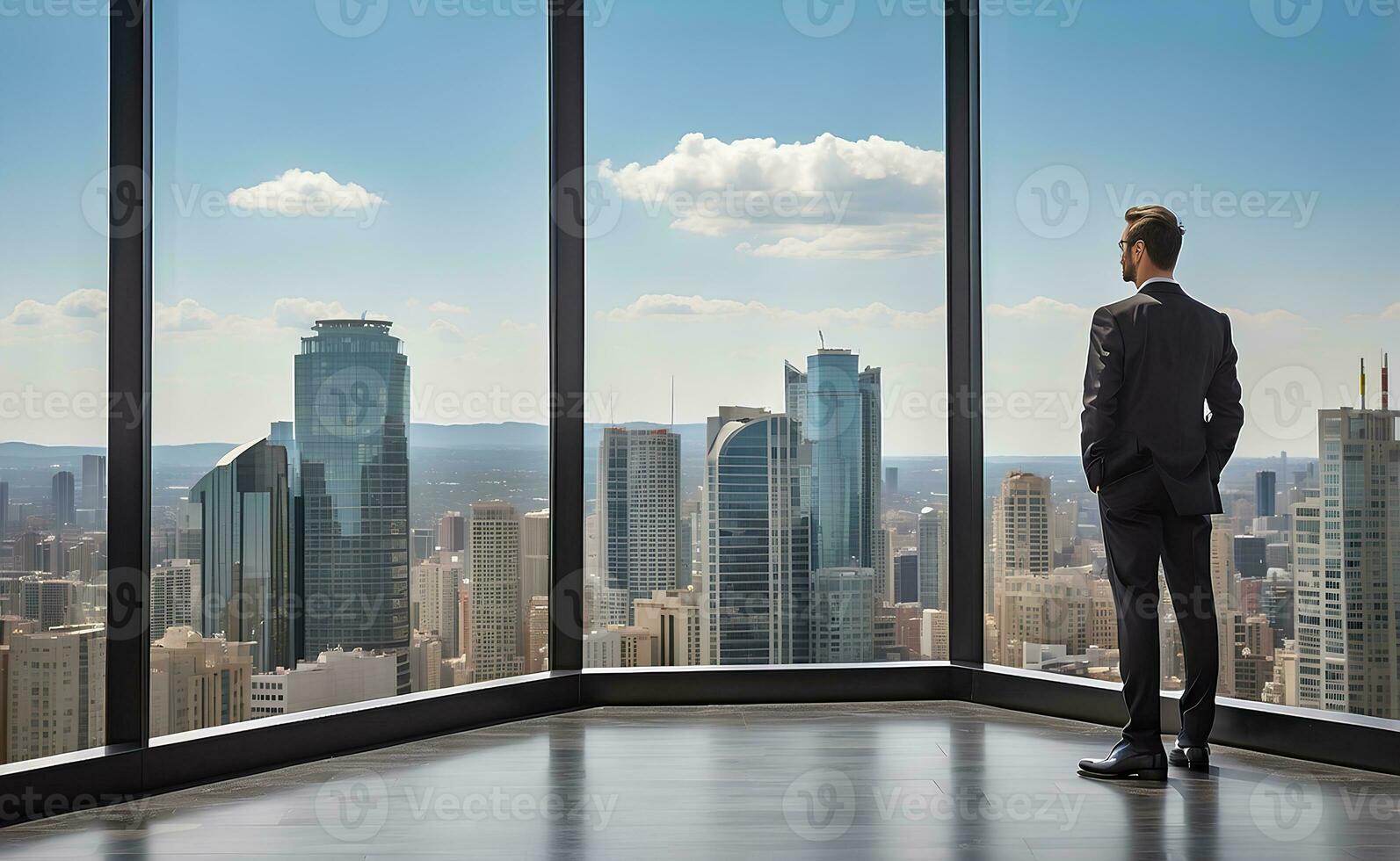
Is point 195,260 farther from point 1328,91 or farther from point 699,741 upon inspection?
point 1328,91

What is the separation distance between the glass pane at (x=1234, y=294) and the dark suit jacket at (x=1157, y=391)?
38cm

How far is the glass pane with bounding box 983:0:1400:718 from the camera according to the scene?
294 cm

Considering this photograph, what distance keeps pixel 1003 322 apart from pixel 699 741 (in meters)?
1.83

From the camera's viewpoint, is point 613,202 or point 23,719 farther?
point 613,202

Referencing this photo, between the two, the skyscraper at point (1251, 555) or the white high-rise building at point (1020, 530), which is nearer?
the skyscraper at point (1251, 555)

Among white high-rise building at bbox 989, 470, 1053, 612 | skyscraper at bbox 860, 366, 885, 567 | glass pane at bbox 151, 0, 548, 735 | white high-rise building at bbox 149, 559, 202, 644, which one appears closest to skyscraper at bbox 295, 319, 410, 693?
glass pane at bbox 151, 0, 548, 735

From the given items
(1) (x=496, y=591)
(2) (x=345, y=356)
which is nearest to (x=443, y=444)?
(2) (x=345, y=356)

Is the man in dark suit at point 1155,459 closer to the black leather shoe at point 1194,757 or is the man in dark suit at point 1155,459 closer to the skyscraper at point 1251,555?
the black leather shoe at point 1194,757

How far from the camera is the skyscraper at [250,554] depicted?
2.87 meters

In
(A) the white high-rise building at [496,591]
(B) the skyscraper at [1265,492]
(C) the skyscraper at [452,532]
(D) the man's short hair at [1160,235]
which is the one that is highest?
(D) the man's short hair at [1160,235]

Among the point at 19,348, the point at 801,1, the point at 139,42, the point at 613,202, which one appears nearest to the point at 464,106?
the point at 613,202

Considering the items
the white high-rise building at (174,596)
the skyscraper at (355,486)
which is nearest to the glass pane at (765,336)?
the skyscraper at (355,486)

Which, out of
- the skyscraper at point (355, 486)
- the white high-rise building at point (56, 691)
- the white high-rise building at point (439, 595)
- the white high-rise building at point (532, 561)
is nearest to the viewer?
the white high-rise building at point (56, 691)

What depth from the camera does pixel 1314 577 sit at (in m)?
2.99
